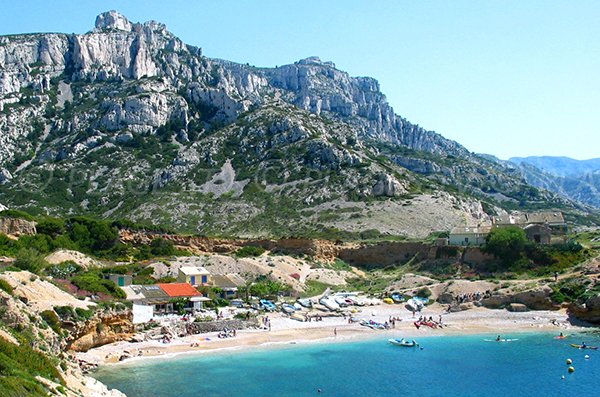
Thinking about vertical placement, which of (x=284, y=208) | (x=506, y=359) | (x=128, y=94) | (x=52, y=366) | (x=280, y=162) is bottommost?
(x=506, y=359)

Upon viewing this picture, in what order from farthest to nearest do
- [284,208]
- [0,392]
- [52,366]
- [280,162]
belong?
[280,162]
[284,208]
[52,366]
[0,392]

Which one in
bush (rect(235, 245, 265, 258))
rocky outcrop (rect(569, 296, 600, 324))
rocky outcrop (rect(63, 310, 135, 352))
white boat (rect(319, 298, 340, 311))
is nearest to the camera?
rocky outcrop (rect(63, 310, 135, 352))

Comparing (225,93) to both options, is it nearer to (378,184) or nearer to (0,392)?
(378,184)

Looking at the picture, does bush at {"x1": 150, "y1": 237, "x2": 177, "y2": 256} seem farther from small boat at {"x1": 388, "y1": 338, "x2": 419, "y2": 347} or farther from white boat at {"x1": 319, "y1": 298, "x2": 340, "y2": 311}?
small boat at {"x1": 388, "y1": 338, "x2": 419, "y2": 347}

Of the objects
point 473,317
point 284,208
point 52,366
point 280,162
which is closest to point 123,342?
point 52,366

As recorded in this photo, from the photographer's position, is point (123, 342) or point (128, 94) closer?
point (123, 342)

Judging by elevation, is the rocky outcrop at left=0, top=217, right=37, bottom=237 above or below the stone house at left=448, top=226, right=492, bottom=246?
above

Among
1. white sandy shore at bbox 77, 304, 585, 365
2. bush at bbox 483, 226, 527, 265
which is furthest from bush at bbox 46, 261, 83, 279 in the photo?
bush at bbox 483, 226, 527, 265
